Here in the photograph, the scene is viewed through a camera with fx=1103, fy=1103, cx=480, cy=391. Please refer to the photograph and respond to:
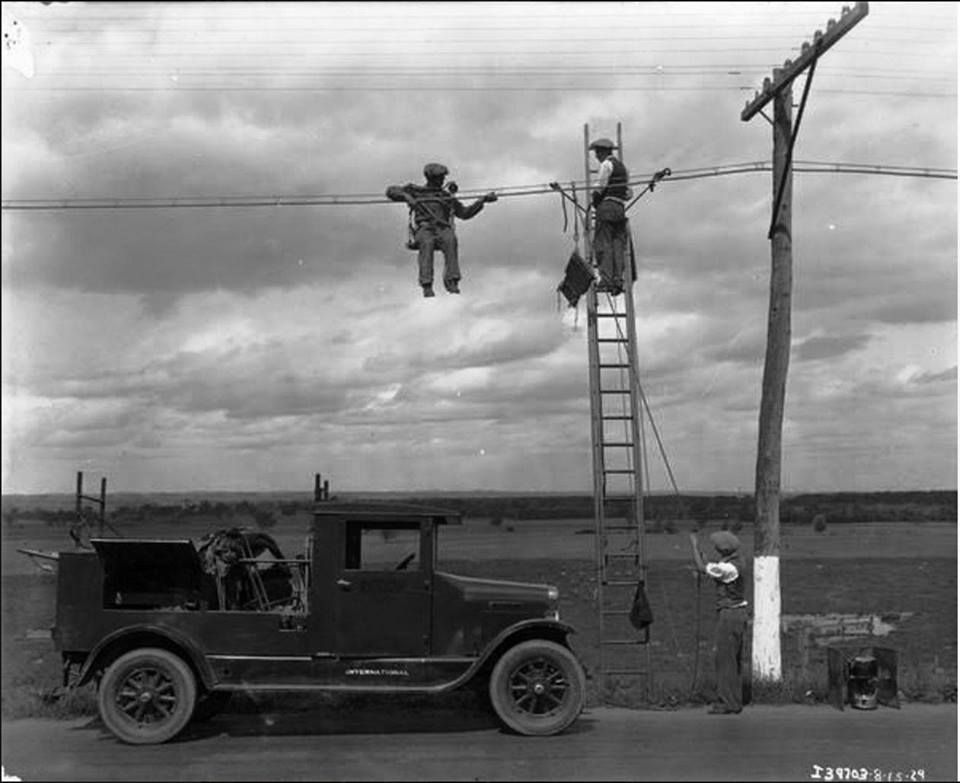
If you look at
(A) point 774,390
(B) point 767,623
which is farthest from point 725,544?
(A) point 774,390

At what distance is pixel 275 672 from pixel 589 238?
5079 millimetres

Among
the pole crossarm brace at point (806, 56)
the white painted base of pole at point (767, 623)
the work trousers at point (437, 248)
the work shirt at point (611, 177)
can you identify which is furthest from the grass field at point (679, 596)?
the pole crossarm brace at point (806, 56)

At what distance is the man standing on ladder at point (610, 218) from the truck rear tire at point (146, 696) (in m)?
5.32

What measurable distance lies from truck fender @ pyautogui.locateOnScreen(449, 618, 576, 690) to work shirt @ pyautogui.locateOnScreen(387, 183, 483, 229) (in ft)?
12.2

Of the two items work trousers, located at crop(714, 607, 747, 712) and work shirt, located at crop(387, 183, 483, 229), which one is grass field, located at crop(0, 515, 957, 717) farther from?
work shirt, located at crop(387, 183, 483, 229)

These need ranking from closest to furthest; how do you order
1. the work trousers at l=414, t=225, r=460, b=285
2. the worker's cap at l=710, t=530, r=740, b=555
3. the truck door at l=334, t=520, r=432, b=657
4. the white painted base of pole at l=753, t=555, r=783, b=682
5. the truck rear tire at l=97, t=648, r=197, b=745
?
the truck rear tire at l=97, t=648, r=197, b=745 → the truck door at l=334, t=520, r=432, b=657 → the worker's cap at l=710, t=530, r=740, b=555 → the work trousers at l=414, t=225, r=460, b=285 → the white painted base of pole at l=753, t=555, r=783, b=682

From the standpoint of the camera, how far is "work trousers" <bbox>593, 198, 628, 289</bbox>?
1062cm

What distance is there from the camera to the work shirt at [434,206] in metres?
9.97

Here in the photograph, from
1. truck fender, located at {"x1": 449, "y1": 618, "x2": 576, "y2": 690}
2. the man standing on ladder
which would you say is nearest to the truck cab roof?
truck fender, located at {"x1": 449, "y1": 618, "x2": 576, "y2": 690}

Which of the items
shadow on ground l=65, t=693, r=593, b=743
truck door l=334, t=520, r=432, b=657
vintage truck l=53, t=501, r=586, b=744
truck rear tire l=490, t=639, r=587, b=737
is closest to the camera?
vintage truck l=53, t=501, r=586, b=744

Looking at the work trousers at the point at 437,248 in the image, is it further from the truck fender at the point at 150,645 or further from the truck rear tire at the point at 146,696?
the truck rear tire at the point at 146,696

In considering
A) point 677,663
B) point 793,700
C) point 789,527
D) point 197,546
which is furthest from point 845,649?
point 789,527

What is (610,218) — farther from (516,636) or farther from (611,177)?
(516,636)

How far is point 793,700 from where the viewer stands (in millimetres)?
10234
